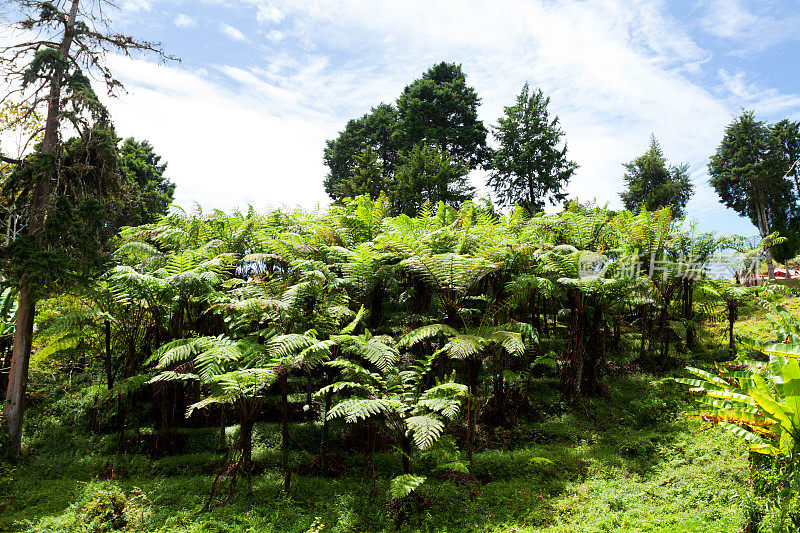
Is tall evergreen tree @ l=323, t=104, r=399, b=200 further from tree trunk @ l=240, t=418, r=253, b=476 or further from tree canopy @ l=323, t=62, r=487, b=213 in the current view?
tree trunk @ l=240, t=418, r=253, b=476

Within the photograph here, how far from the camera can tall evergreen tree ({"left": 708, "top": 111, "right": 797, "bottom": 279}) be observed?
28.3 m

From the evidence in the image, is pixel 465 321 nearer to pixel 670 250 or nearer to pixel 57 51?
pixel 670 250

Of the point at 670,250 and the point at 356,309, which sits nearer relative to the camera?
the point at 356,309

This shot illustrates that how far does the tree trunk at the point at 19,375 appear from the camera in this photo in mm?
5902

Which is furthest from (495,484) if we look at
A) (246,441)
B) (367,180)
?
(367,180)

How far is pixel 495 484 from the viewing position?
4969mm

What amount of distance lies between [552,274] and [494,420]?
2.34 metres

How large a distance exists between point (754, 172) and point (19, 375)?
36.7 metres

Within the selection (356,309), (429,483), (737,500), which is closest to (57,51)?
(356,309)

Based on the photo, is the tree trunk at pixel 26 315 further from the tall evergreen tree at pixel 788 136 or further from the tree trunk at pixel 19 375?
the tall evergreen tree at pixel 788 136

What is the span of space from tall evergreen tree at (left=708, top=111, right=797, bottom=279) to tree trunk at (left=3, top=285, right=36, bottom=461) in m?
35.4

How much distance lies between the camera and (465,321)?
559 cm

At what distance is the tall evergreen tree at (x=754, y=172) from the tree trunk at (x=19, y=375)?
35405mm

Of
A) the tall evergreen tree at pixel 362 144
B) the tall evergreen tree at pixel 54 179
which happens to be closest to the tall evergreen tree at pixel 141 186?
the tall evergreen tree at pixel 54 179
